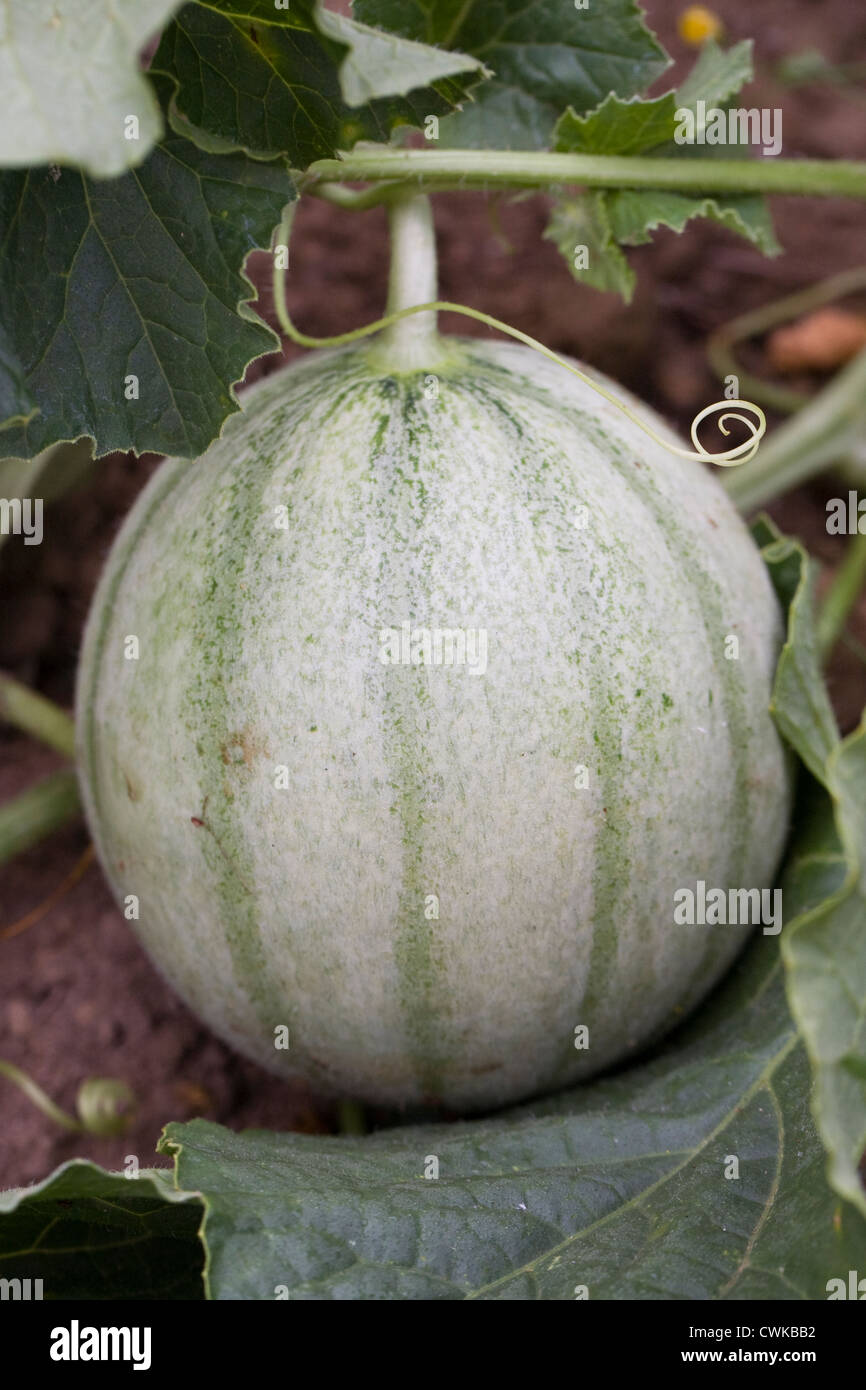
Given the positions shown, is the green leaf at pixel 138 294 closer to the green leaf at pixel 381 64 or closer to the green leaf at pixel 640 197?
the green leaf at pixel 381 64

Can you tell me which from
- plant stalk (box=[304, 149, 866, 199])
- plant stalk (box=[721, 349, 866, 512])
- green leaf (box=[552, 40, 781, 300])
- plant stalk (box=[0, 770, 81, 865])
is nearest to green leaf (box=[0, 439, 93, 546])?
plant stalk (box=[0, 770, 81, 865])

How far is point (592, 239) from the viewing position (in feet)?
5.88

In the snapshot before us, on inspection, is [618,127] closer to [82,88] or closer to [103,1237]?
[82,88]

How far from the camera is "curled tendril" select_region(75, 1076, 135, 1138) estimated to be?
2.00 meters

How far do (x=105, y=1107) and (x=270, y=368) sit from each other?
5.14 ft

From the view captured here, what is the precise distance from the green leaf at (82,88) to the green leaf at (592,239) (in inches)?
29.6

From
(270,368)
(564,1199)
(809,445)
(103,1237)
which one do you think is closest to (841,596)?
(809,445)

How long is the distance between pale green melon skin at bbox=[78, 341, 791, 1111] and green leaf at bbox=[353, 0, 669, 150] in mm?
406

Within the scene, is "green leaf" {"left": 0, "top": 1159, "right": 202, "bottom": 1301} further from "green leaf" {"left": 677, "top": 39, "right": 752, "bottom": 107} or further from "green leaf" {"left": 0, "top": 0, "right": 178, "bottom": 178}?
"green leaf" {"left": 677, "top": 39, "right": 752, "bottom": 107}

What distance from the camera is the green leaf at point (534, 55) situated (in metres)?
1.86

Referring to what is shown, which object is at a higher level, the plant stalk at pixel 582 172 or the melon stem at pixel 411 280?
the plant stalk at pixel 582 172

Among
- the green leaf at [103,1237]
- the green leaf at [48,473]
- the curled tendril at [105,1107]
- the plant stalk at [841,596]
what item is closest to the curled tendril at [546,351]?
the green leaf at [48,473]

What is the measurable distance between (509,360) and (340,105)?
41 cm

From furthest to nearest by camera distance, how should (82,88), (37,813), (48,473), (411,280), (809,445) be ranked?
(809,445) → (48,473) → (37,813) → (411,280) → (82,88)
